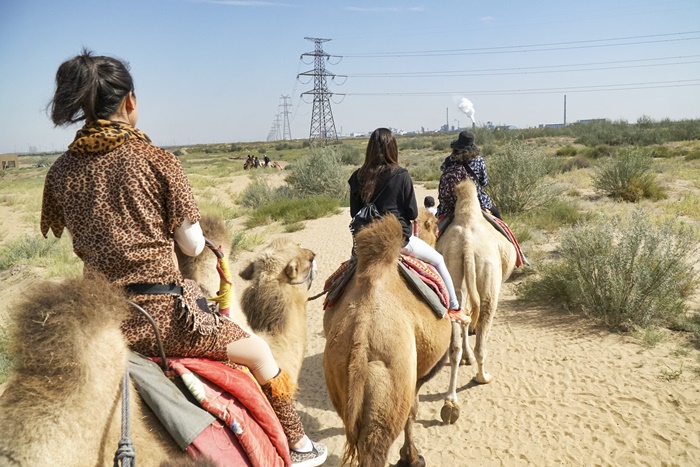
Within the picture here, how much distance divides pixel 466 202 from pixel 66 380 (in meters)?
4.16

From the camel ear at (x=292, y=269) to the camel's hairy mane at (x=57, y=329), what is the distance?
1.13m

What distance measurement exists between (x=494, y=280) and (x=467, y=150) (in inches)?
64.5

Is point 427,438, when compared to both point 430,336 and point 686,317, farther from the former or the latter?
point 686,317

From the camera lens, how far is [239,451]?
6.30ft

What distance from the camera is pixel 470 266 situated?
184 inches

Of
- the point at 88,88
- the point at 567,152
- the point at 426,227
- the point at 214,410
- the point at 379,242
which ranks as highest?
the point at 567,152

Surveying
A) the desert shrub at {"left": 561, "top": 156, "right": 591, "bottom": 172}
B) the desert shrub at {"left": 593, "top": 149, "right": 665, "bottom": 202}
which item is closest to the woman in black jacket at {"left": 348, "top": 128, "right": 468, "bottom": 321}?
the desert shrub at {"left": 593, "top": 149, "right": 665, "bottom": 202}

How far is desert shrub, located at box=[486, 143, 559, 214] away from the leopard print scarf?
12863mm

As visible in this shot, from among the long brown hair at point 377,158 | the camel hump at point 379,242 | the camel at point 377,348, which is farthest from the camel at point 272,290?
the long brown hair at point 377,158

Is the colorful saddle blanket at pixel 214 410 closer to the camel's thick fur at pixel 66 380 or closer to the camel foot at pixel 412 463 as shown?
the camel's thick fur at pixel 66 380

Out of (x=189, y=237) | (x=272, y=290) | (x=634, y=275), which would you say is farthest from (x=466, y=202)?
(x=189, y=237)

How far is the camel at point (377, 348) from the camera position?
2.65 meters

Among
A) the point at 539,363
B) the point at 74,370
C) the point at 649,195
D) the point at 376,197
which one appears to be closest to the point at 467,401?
the point at 539,363

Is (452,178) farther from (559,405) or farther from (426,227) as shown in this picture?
(559,405)
